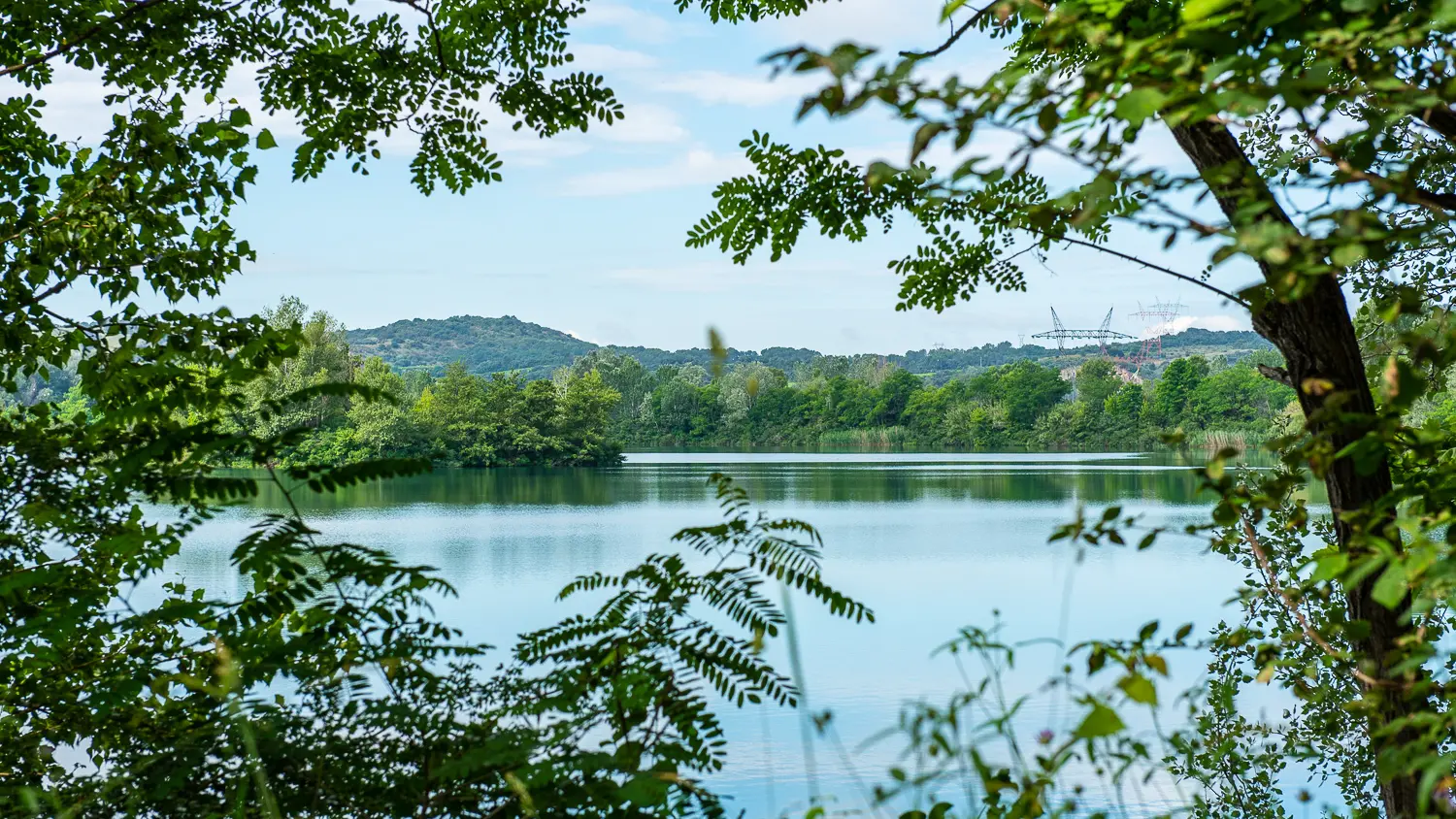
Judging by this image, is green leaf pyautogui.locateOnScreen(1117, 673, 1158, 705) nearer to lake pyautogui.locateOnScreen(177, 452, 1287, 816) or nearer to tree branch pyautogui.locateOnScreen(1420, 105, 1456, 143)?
lake pyautogui.locateOnScreen(177, 452, 1287, 816)

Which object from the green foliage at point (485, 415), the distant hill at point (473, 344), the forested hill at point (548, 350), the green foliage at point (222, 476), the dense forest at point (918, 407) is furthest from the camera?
the distant hill at point (473, 344)

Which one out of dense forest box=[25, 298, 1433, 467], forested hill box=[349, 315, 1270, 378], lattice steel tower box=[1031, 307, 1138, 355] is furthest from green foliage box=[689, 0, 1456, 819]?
forested hill box=[349, 315, 1270, 378]

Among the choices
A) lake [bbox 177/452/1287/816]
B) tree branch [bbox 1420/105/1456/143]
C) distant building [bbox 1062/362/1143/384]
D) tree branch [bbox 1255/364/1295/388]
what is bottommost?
lake [bbox 177/452/1287/816]

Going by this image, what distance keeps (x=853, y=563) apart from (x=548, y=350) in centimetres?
6312

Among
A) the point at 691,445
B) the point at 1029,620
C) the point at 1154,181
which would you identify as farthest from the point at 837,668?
the point at 691,445

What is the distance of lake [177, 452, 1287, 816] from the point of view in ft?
29.4

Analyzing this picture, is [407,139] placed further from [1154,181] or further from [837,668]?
[837,668]

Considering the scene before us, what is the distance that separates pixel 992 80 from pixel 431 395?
39.4 meters

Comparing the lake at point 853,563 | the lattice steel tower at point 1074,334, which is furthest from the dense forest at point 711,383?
the lattice steel tower at point 1074,334

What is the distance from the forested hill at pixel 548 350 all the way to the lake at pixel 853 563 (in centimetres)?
3293

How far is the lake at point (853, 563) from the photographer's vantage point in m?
8.97

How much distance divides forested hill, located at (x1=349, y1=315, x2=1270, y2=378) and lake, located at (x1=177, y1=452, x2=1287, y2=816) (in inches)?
1297

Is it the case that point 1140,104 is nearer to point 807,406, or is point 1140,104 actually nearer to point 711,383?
point 711,383

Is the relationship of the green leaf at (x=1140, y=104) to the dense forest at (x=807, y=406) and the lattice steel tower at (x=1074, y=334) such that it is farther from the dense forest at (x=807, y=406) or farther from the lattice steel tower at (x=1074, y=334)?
the dense forest at (x=807, y=406)
